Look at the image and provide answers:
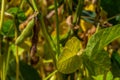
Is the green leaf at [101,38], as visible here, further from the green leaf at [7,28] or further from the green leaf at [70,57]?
the green leaf at [7,28]

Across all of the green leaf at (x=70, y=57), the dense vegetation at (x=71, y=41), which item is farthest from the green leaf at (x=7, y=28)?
the green leaf at (x=70, y=57)

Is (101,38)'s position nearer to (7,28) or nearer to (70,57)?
(70,57)

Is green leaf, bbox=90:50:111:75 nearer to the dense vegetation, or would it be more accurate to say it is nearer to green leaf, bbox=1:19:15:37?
the dense vegetation

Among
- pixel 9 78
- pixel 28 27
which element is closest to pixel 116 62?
pixel 28 27

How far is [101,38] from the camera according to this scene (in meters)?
0.53

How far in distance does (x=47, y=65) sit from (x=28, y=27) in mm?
476

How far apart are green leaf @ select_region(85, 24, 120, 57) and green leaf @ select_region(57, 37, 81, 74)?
0.07 ft

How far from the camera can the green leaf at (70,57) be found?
1.79ft

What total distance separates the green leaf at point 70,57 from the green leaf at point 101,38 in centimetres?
2

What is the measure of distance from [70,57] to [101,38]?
0.06m

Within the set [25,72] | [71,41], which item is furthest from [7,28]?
[71,41]

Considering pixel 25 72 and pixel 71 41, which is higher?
pixel 71 41

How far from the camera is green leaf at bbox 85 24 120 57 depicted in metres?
0.53

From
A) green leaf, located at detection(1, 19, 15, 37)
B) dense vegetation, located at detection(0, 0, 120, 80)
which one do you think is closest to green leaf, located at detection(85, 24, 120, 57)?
dense vegetation, located at detection(0, 0, 120, 80)
